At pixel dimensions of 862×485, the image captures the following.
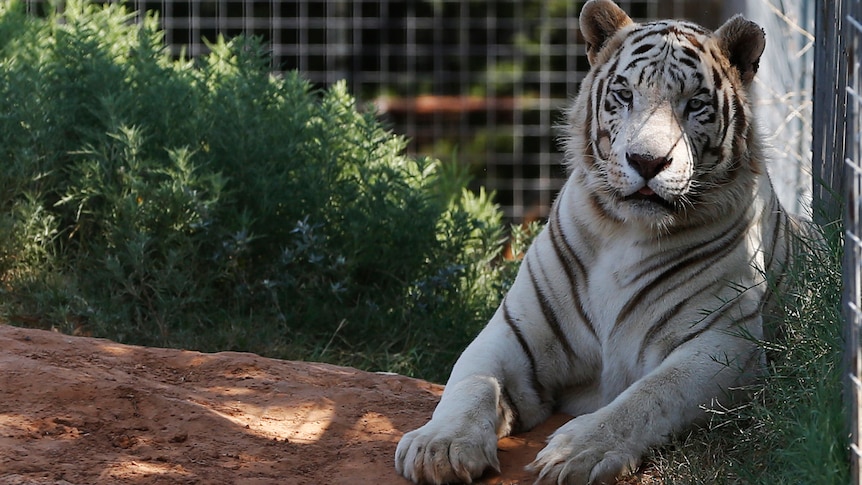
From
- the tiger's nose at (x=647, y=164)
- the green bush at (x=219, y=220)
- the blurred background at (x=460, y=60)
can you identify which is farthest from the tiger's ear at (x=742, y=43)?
the blurred background at (x=460, y=60)

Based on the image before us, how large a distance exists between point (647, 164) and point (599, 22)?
2.31 ft

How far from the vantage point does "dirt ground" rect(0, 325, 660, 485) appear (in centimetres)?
276

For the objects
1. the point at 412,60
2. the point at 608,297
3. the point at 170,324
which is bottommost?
the point at 170,324

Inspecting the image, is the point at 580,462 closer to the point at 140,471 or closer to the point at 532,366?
the point at 532,366

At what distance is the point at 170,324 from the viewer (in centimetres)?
444

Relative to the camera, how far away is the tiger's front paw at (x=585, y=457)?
108 inches

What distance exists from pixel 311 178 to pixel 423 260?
587 millimetres

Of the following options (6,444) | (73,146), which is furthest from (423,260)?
(6,444)

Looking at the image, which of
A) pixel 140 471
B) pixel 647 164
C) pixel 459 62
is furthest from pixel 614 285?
pixel 459 62

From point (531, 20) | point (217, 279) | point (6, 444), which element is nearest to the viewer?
point (6, 444)

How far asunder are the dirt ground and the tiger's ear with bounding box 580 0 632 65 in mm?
1189

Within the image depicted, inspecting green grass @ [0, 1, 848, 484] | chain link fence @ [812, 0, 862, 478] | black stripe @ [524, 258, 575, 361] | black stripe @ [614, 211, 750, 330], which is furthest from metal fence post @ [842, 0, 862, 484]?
green grass @ [0, 1, 848, 484]

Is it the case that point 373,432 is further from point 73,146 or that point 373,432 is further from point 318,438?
point 73,146

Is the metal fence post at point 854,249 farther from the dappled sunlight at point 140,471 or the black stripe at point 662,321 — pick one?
the dappled sunlight at point 140,471
